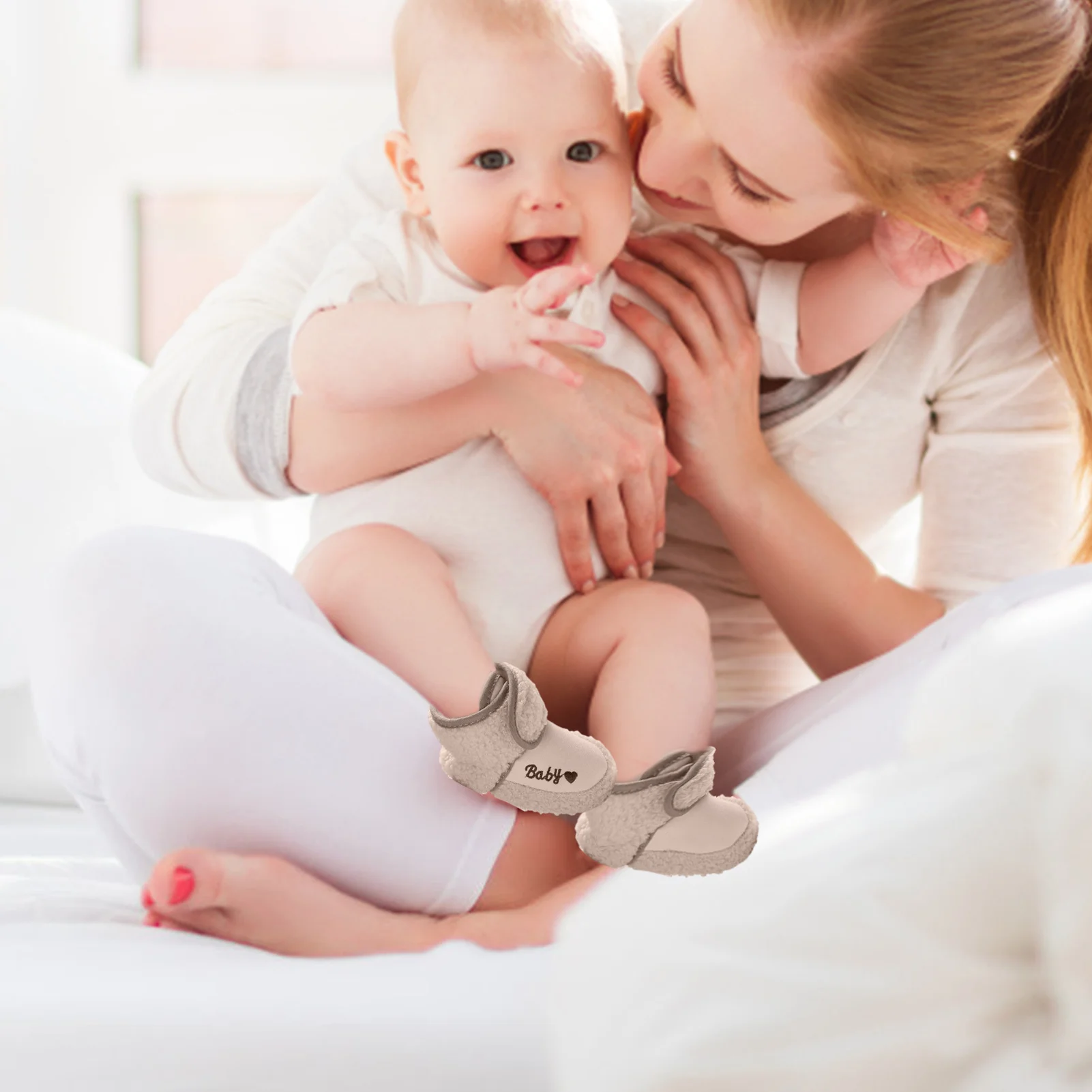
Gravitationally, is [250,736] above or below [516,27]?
below

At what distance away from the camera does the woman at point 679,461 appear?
1.69ft

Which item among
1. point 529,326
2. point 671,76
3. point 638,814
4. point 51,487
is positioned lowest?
point 51,487

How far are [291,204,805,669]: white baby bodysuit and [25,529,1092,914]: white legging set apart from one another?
140mm

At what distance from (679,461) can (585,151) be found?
0.20 m

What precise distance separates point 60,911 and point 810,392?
53 cm

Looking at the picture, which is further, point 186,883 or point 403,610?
point 403,610

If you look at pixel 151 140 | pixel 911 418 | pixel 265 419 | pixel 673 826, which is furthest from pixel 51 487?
pixel 151 140

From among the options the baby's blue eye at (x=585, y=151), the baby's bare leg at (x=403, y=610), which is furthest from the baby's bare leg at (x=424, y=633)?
the baby's blue eye at (x=585, y=151)

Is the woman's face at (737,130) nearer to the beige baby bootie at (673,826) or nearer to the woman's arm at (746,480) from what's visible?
the woman's arm at (746,480)

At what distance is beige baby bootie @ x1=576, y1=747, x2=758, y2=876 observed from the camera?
344 millimetres

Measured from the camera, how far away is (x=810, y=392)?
0.81 metres

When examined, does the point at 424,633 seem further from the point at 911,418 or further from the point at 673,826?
the point at 911,418

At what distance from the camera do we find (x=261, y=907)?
1.61 feet

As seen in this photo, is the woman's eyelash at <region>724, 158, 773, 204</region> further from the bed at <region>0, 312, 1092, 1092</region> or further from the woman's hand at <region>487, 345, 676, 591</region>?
the bed at <region>0, 312, 1092, 1092</region>
